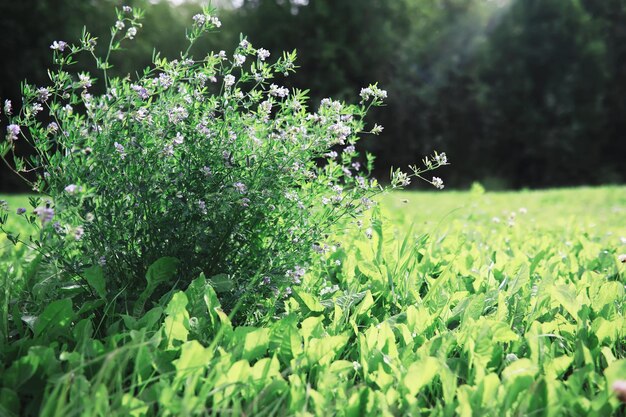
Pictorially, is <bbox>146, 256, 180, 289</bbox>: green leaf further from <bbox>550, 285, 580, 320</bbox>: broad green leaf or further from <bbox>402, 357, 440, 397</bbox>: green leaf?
<bbox>550, 285, 580, 320</bbox>: broad green leaf

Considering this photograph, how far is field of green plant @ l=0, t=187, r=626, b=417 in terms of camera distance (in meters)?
1.43

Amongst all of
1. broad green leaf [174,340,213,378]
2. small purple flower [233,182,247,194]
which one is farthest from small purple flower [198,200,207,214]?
broad green leaf [174,340,213,378]

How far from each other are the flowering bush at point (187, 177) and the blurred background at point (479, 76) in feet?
50.7

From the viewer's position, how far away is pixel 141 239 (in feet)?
6.74

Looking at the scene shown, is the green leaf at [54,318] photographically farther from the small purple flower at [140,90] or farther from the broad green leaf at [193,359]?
the small purple flower at [140,90]

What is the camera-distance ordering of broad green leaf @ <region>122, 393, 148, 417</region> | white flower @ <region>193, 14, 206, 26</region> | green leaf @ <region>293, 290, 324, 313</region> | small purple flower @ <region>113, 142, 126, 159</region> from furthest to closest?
1. green leaf @ <region>293, 290, 324, 313</region>
2. white flower @ <region>193, 14, 206, 26</region>
3. small purple flower @ <region>113, 142, 126, 159</region>
4. broad green leaf @ <region>122, 393, 148, 417</region>

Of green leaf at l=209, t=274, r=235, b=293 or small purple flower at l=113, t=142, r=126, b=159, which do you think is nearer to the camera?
small purple flower at l=113, t=142, r=126, b=159

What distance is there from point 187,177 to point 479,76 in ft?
59.7

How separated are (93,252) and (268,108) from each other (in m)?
0.83

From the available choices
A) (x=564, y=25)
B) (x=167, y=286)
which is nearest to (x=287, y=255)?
(x=167, y=286)

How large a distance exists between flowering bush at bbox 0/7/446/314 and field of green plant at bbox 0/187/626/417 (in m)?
0.18

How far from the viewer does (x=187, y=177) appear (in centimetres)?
197

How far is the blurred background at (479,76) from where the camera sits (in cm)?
1788

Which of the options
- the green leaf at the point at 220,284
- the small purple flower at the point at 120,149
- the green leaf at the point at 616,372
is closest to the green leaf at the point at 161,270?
the green leaf at the point at 220,284
